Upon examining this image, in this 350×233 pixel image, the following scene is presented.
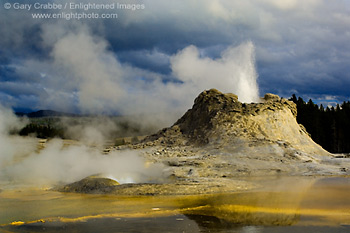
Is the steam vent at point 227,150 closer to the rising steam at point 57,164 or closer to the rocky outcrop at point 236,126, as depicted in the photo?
the rocky outcrop at point 236,126

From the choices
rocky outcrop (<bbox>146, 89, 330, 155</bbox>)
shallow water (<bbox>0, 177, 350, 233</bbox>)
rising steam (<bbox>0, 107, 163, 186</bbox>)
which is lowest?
shallow water (<bbox>0, 177, 350, 233</bbox>)

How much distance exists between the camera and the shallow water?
8.09 m

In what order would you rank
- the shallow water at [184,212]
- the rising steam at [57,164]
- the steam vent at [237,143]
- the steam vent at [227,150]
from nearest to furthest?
the shallow water at [184,212]
the steam vent at [227,150]
the rising steam at [57,164]
the steam vent at [237,143]

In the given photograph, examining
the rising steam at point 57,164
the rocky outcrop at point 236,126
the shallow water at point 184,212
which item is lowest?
the shallow water at point 184,212

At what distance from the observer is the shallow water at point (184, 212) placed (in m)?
8.09

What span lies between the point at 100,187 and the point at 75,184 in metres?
1.28

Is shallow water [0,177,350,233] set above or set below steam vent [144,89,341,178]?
below

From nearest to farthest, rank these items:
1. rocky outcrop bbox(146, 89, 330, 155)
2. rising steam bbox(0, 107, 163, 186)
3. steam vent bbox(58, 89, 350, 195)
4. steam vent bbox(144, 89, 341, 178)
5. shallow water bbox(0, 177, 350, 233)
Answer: shallow water bbox(0, 177, 350, 233) → steam vent bbox(58, 89, 350, 195) → rising steam bbox(0, 107, 163, 186) → steam vent bbox(144, 89, 341, 178) → rocky outcrop bbox(146, 89, 330, 155)

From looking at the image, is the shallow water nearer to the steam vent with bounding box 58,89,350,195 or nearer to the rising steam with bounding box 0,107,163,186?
the steam vent with bounding box 58,89,350,195

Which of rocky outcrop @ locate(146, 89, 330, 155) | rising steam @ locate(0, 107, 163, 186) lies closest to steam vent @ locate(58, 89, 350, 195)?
rocky outcrop @ locate(146, 89, 330, 155)

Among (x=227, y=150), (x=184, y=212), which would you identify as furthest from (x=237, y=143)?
(x=184, y=212)

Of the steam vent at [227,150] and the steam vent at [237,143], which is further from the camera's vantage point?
the steam vent at [237,143]

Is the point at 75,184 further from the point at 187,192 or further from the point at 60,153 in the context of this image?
the point at 60,153

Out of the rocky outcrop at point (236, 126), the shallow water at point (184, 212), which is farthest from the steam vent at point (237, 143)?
the shallow water at point (184, 212)
